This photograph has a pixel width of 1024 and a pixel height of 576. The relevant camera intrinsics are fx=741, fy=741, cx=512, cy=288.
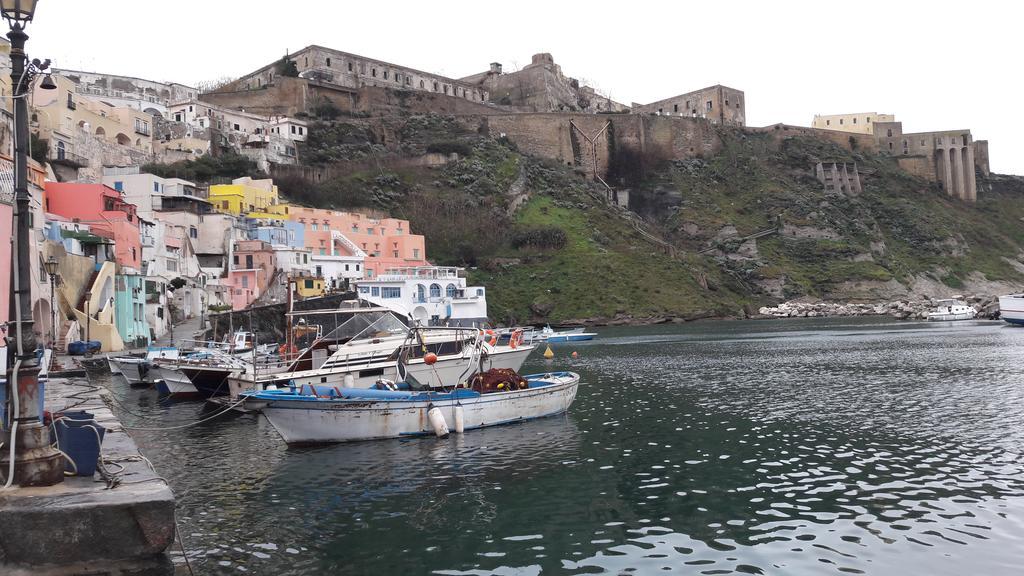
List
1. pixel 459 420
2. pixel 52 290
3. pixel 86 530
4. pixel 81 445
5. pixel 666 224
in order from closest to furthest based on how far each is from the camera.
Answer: pixel 86 530
pixel 81 445
pixel 459 420
pixel 52 290
pixel 666 224

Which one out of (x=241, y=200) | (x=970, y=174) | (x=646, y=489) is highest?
(x=970, y=174)

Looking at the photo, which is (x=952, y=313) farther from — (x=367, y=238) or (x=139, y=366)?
(x=139, y=366)

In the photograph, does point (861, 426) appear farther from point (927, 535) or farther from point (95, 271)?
point (95, 271)

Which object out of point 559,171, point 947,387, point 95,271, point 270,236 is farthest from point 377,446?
point 559,171

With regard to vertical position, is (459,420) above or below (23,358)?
below

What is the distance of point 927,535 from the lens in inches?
483

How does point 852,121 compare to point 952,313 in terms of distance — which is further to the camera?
point 852,121

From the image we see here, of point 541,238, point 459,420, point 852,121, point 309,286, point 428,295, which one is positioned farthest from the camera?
point 852,121

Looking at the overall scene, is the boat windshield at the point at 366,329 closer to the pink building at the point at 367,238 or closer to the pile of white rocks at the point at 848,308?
the pink building at the point at 367,238

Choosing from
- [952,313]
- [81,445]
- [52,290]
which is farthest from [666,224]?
[81,445]

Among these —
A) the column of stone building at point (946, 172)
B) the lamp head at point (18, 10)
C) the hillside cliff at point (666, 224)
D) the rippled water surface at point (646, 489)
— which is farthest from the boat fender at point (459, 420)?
the column of stone building at point (946, 172)

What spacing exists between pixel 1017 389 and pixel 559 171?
91187 millimetres

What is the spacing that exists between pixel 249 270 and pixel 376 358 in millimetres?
43951

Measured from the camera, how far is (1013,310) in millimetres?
72188
